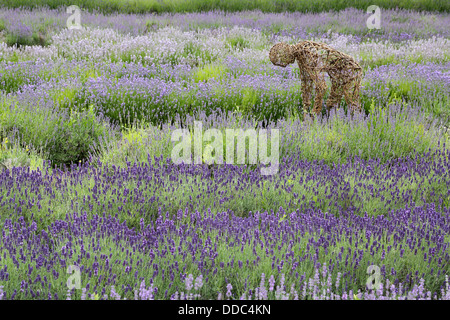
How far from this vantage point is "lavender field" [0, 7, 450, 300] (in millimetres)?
2494

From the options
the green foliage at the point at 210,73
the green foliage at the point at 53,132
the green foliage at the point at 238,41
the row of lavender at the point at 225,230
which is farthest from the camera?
the green foliage at the point at 238,41

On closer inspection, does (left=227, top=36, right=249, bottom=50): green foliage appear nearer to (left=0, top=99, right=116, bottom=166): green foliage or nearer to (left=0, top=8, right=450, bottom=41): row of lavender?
(left=0, top=8, right=450, bottom=41): row of lavender

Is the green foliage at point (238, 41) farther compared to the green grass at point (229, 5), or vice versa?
the green grass at point (229, 5)

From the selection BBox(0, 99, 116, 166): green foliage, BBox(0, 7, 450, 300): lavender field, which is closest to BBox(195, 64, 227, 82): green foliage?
BBox(0, 7, 450, 300): lavender field

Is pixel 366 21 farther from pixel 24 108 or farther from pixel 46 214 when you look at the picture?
pixel 46 214

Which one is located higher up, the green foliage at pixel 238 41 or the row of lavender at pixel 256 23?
the row of lavender at pixel 256 23

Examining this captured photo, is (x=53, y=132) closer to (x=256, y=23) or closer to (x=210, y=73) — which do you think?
(x=210, y=73)

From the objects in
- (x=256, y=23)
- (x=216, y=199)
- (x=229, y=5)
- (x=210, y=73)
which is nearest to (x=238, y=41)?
(x=256, y=23)

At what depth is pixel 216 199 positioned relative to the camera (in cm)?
354

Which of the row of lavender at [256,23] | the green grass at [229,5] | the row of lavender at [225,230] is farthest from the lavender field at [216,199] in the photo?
the green grass at [229,5]

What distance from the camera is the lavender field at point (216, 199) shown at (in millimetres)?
2494

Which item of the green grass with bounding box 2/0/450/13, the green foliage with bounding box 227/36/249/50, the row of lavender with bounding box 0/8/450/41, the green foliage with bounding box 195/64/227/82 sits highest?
the green grass with bounding box 2/0/450/13

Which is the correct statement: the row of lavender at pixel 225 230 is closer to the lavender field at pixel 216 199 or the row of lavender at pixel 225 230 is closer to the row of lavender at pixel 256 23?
the lavender field at pixel 216 199
